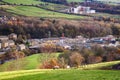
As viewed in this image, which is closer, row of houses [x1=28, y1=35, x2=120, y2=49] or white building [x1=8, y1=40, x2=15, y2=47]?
row of houses [x1=28, y1=35, x2=120, y2=49]

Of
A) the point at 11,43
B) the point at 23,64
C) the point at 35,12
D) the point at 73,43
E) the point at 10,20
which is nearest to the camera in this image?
the point at 23,64

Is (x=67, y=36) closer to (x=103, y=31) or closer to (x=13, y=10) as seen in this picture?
(x=103, y=31)

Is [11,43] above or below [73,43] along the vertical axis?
above

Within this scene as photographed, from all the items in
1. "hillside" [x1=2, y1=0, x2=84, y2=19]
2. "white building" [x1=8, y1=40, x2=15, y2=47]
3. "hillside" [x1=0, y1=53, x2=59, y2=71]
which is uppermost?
"hillside" [x1=2, y1=0, x2=84, y2=19]

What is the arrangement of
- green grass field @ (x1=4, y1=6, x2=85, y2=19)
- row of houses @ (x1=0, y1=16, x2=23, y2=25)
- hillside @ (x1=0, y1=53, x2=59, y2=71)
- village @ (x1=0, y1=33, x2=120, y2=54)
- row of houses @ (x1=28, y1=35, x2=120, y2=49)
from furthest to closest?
green grass field @ (x1=4, y1=6, x2=85, y2=19), row of houses @ (x1=0, y1=16, x2=23, y2=25), row of houses @ (x1=28, y1=35, x2=120, y2=49), village @ (x1=0, y1=33, x2=120, y2=54), hillside @ (x1=0, y1=53, x2=59, y2=71)

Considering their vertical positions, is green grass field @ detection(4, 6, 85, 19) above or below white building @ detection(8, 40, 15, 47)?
above

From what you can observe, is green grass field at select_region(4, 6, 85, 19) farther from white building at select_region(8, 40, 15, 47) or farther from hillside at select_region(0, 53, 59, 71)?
hillside at select_region(0, 53, 59, 71)

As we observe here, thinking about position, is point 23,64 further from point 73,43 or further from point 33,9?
point 33,9

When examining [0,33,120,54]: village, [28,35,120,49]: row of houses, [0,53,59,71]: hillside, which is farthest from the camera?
[28,35,120,49]: row of houses

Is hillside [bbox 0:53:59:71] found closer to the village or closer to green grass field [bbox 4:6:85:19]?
the village

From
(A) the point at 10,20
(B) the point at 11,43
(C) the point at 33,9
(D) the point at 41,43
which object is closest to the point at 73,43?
(D) the point at 41,43

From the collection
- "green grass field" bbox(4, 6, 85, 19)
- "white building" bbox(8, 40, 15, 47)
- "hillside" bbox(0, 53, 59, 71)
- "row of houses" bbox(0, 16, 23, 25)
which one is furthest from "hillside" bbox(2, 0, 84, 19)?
"hillside" bbox(0, 53, 59, 71)
